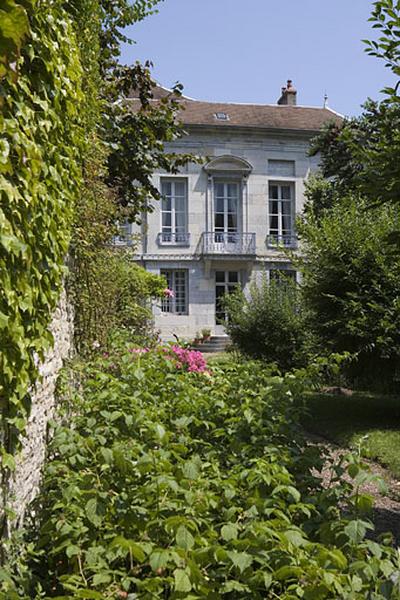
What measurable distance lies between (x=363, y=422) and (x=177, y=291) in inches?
655

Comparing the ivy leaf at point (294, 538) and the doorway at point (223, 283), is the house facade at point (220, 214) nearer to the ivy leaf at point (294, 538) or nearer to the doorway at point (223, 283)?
the doorway at point (223, 283)

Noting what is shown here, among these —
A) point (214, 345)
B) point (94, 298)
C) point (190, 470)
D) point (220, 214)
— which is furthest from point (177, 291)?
point (190, 470)

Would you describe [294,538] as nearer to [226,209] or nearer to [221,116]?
[226,209]

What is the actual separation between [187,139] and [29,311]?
2345 centimetres

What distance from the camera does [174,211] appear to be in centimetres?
2564

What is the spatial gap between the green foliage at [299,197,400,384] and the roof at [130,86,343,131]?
16.5 meters

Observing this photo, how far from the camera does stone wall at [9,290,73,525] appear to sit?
10.5 feet

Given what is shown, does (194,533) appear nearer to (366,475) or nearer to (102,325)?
(366,475)

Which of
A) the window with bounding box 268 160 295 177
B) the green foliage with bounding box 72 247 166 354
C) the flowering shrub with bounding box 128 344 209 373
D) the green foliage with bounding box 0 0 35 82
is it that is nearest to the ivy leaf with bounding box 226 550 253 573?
the green foliage with bounding box 0 0 35 82

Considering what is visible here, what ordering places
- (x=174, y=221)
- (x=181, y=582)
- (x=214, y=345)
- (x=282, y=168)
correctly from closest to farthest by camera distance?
(x=181, y=582), (x=214, y=345), (x=174, y=221), (x=282, y=168)

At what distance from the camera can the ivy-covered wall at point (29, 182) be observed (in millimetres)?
2268

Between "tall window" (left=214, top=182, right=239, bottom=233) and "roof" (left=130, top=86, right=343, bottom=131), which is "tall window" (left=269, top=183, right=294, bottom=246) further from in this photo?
"roof" (left=130, top=86, right=343, bottom=131)

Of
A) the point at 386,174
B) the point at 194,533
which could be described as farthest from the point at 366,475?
the point at 386,174

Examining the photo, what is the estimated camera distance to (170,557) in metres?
2.21
